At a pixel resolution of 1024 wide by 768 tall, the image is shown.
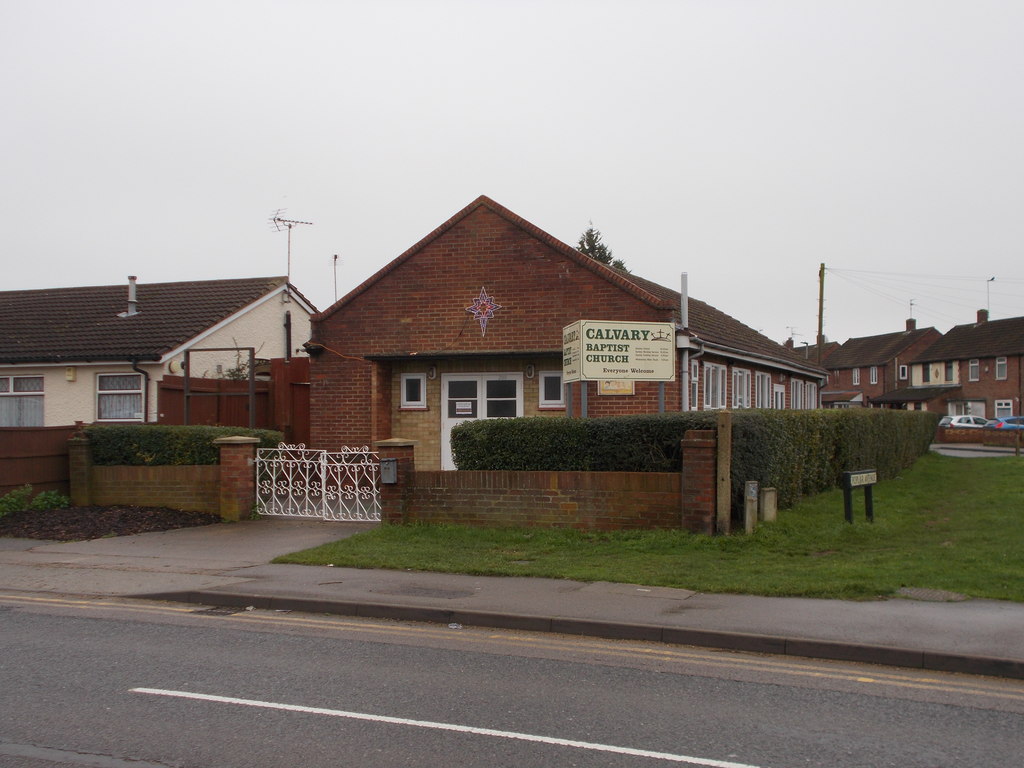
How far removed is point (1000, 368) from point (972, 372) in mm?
2870

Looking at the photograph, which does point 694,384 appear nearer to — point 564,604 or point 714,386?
point 714,386

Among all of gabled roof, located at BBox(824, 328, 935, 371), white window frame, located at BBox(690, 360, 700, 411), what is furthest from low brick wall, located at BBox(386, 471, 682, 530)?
gabled roof, located at BBox(824, 328, 935, 371)

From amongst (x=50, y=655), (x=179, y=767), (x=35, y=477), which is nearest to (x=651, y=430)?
(x=50, y=655)

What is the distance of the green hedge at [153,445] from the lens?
15.3 meters

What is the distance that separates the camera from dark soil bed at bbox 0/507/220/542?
45.0 feet

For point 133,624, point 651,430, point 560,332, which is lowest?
point 133,624

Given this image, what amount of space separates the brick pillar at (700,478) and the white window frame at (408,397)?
7.66 m

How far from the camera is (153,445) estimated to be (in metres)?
15.4

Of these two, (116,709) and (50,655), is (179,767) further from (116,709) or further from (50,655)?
(50,655)

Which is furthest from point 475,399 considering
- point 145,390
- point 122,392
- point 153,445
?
point 122,392

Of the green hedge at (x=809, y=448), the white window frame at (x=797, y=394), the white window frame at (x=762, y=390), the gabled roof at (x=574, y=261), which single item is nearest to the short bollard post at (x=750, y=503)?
the green hedge at (x=809, y=448)

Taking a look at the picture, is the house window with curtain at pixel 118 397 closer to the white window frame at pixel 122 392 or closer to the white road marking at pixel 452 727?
the white window frame at pixel 122 392

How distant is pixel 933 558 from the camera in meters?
10.4

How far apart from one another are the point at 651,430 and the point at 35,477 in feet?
33.7
